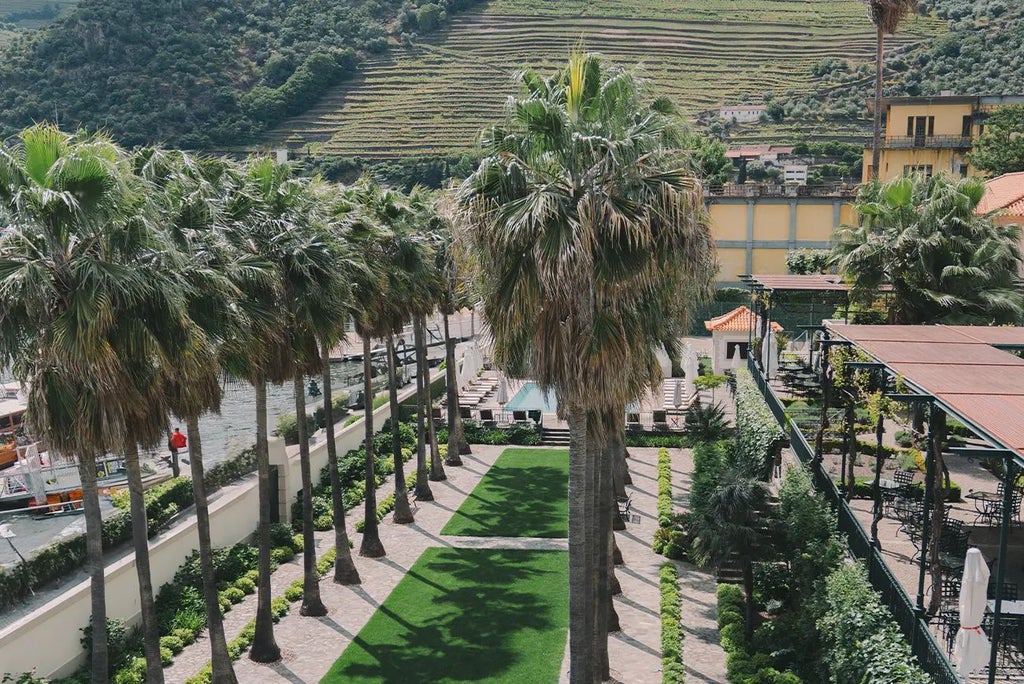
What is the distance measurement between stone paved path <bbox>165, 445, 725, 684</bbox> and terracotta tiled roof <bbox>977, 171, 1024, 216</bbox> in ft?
53.3

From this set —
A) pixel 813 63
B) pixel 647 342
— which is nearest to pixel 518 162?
pixel 647 342

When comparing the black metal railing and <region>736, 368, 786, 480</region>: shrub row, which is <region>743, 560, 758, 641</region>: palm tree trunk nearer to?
the black metal railing

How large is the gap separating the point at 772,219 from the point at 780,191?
70.3 inches

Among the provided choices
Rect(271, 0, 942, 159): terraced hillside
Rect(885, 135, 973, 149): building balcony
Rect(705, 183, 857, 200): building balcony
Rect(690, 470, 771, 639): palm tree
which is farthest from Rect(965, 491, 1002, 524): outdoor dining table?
Rect(271, 0, 942, 159): terraced hillside

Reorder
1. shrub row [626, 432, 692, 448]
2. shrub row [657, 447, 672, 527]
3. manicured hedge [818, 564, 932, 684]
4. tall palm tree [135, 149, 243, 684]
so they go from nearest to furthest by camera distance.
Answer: manicured hedge [818, 564, 932, 684] → tall palm tree [135, 149, 243, 684] → shrub row [657, 447, 672, 527] → shrub row [626, 432, 692, 448]

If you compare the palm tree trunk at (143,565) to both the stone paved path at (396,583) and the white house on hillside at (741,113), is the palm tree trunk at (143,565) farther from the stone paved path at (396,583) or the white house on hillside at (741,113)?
the white house on hillside at (741,113)

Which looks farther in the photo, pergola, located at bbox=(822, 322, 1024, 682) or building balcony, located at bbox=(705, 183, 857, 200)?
building balcony, located at bbox=(705, 183, 857, 200)

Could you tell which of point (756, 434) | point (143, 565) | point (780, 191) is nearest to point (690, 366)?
point (756, 434)

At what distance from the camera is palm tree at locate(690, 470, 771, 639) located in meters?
17.9

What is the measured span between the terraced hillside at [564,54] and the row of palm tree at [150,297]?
306 ft

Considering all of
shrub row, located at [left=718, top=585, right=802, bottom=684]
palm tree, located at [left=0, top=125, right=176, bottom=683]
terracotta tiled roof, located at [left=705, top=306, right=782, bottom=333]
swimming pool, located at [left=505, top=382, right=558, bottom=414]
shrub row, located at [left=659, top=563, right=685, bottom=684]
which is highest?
palm tree, located at [left=0, top=125, right=176, bottom=683]

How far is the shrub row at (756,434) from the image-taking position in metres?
22.2

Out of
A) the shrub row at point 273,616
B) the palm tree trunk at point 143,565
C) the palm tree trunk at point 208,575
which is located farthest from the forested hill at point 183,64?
the palm tree trunk at point 143,565

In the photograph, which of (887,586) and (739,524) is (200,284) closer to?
(739,524)
